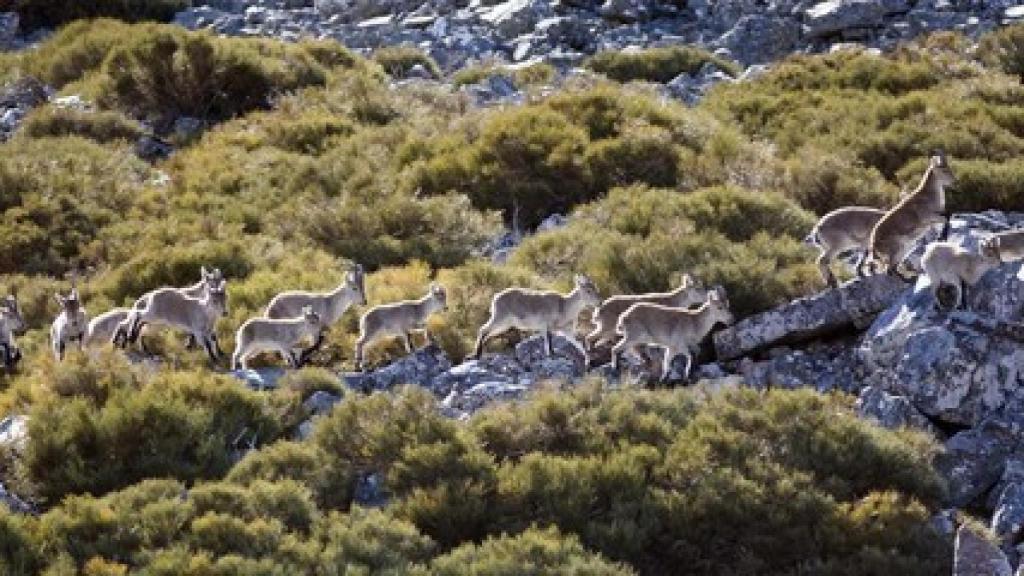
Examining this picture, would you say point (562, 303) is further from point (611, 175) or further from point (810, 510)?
point (611, 175)

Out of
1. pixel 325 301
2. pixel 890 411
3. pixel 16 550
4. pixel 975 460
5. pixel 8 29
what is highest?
pixel 16 550

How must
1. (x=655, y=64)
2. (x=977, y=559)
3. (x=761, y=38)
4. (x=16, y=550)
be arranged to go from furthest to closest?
(x=761, y=38) < (x=655, y=64) < (x=16, y=550) < (x=977, y=559)

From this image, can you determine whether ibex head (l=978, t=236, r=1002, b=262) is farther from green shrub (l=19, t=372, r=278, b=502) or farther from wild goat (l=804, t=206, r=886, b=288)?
green shrub (l=19, t=372, r=278, b=502)

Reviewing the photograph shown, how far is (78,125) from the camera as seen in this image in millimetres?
25969

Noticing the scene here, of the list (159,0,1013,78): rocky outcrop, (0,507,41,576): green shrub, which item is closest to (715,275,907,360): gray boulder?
(0,507,41,576): green shrub

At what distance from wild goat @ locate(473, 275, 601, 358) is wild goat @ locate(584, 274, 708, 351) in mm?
224

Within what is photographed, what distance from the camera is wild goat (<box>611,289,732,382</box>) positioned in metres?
14.7

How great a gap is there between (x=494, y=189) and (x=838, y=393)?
8.42 m

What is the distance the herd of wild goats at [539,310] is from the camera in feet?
48.9

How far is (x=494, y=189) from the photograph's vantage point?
21.9 meters

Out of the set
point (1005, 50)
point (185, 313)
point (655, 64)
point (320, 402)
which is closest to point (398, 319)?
point (320, 402)

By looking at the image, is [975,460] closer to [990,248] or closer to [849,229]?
[990,248]

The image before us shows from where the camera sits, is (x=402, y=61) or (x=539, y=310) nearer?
(x=539, y=310)

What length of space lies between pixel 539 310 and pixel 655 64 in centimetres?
1701
